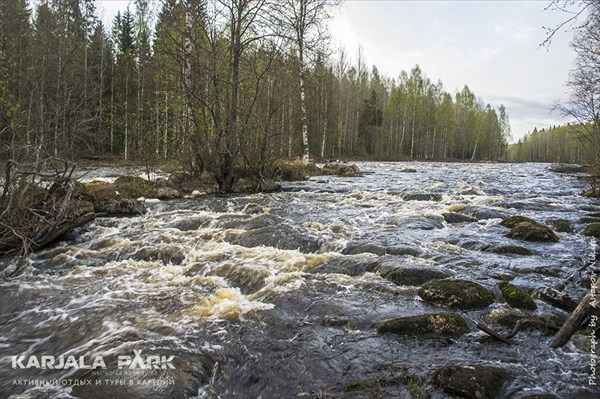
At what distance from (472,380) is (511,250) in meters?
4.87

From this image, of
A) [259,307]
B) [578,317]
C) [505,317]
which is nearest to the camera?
[578,317]

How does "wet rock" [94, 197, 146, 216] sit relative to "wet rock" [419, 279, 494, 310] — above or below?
above

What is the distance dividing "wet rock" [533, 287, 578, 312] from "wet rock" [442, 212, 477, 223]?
480 centimetres

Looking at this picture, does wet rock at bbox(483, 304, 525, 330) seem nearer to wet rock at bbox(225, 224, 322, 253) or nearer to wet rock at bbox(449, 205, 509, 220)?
wet rock at bbox(225, 224, 322, 253)

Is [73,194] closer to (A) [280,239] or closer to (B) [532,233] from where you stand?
(A) [280,239]

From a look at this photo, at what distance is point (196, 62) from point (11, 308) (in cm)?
1191

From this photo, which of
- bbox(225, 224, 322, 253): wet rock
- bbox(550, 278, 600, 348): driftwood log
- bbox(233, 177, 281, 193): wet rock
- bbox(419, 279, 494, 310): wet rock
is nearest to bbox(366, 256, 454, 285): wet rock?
bbox(419, 279, 494, 310): wet rock

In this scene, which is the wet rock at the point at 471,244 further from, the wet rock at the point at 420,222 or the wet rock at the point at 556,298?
the wet rock at the point at 556,298

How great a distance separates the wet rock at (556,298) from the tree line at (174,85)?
8.69 m

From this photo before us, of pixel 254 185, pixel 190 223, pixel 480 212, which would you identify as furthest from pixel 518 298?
pixel 254 185

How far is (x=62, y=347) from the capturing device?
422 centimetres

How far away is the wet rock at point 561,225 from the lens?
9.15m

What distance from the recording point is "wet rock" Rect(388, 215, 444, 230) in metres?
9.38

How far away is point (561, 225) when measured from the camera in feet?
30.8
